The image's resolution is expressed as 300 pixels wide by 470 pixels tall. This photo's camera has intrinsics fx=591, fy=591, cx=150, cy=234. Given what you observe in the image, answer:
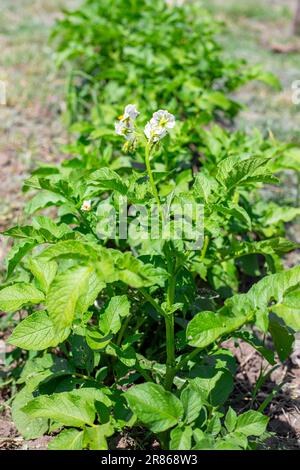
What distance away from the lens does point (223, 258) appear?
217cm

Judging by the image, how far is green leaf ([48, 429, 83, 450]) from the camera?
4.89ft

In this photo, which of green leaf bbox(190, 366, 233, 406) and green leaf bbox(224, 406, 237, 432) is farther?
green leaf bbox(190, 366, 233, 406)

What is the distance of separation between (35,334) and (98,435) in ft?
1.12

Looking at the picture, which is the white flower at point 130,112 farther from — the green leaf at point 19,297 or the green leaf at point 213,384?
the green leaf at point 213,384

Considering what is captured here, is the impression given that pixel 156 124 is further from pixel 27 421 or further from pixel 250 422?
pixel 27 421

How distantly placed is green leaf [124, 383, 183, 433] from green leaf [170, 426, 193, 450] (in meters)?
0.02

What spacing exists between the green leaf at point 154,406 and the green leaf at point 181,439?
2 cm

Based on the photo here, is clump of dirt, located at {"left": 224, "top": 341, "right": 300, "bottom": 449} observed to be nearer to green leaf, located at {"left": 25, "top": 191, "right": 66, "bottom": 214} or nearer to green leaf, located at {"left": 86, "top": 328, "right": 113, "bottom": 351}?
green leaf, located at {"left": 86, "top": 328, "right": 113, "bottom": 351}

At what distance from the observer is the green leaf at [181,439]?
56.2 inches

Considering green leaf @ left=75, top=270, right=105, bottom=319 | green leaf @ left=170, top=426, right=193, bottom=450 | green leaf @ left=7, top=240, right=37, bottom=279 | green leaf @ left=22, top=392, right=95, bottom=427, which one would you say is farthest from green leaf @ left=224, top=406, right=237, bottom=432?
green leaf @ left=7, top=240, right=37, bottom=279

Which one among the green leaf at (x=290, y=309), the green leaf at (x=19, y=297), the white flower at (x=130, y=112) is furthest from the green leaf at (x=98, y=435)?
the white flower at (x=130, y=112)

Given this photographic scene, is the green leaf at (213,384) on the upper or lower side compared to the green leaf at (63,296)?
lower
